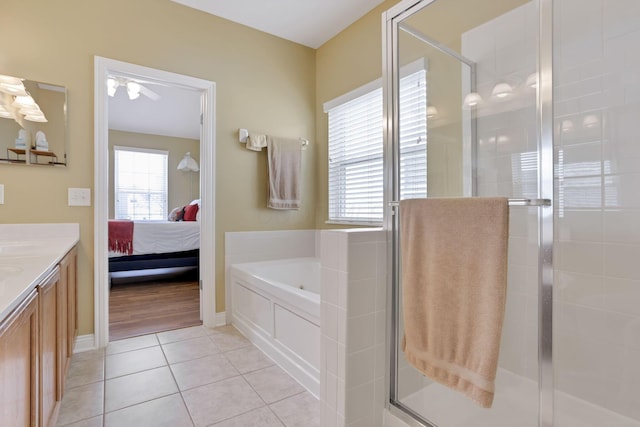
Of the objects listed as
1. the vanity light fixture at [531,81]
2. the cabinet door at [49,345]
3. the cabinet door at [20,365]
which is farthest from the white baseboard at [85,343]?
the vanity light fixture at [531,81]

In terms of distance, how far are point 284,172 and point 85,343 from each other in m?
2.09

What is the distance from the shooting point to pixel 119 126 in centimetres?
587

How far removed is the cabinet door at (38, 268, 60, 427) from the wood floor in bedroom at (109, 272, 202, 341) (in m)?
1.22

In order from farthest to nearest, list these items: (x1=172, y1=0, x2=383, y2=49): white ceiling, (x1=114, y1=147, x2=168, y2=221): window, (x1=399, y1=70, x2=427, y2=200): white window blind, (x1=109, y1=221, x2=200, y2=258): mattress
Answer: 1. (x1=114, y1=147, x2=168, y2=221): window
2. (x1=109, y1=221, x2=200, y2=258): mattress
3. (x1=172, y1=0, x2=383, y2=49): white ceiling
4. (x1=399, y1=70, x2=427, y2=200): white window blind

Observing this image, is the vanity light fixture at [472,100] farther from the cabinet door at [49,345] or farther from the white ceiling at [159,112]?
the white ceiling at [159,112]

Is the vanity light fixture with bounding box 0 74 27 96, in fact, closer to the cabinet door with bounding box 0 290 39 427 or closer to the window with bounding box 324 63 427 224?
the cabinet door with bounding box 0 290 39 427

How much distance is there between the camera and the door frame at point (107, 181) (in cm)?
234

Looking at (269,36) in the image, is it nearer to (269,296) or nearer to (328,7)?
(328,7)

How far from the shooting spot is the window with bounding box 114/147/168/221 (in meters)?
6.10

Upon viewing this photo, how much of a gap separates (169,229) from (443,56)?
3.92 m

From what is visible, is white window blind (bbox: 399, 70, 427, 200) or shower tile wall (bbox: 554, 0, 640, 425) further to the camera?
white window blind (bbox: 399, 70, 427, 200)

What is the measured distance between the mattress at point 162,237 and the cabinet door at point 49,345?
109 inches

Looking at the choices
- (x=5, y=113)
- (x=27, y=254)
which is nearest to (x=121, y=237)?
(x=5, y=113)

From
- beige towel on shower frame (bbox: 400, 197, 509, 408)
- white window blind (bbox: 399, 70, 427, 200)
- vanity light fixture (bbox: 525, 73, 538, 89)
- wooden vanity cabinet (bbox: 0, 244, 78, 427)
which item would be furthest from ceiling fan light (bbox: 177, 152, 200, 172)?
vanity light fixture (bbox: 525, 73, 538, 89)
